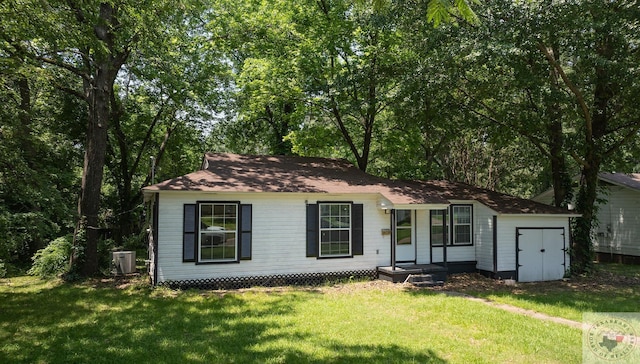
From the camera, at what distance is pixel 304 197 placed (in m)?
12.6

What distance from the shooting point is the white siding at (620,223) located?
62.6 feet

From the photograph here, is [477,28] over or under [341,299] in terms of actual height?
over

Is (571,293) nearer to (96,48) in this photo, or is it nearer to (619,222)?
(619,222)

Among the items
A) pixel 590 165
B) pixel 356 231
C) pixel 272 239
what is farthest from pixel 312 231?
pixel 590 165

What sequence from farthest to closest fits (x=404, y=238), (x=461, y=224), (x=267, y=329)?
(x=461, y=224)
(x=404, y=238)
(x=267, y=329)

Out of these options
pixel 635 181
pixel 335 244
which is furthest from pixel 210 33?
pixel 635 181

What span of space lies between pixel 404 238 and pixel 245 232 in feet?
17.5

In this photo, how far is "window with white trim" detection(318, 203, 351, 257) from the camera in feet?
42.0

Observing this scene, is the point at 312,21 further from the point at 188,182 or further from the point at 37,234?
the point at 37,234

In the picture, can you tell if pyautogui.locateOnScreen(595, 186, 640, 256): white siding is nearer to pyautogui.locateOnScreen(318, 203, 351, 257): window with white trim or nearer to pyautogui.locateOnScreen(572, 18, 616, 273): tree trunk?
pyautogui.locateOnScreen(572, 18, 616, 273): tree trunk

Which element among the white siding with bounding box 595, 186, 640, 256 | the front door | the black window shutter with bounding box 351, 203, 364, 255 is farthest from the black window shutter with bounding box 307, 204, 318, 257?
the white siding with bounding box 595, 186, 640, 256

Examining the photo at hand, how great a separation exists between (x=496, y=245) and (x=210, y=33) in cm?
1469

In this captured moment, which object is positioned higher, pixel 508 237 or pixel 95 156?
pixel 95 156

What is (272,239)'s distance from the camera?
40.0ft
